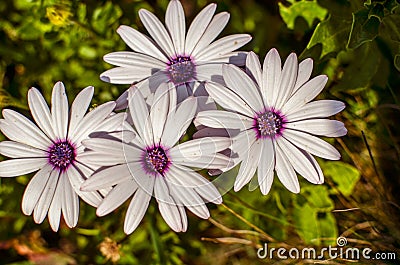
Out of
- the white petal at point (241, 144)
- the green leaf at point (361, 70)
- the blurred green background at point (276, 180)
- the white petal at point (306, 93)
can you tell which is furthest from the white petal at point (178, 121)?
the green leaf at point (361, 70)

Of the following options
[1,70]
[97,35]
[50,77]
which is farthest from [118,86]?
[1,70]

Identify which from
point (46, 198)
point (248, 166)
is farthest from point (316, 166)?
point (46, 198)

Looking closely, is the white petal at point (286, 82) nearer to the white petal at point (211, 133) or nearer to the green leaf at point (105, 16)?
the white petal at point (211, 133)

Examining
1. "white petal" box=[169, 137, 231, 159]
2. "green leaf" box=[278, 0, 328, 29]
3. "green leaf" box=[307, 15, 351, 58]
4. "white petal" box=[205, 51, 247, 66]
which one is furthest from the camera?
"green leaf" box=[278, 0, 328, 29]

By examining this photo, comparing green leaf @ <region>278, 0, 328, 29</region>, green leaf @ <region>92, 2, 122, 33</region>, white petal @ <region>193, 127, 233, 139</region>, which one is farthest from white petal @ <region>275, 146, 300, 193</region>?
green leaf @ <region>92, 2, 122, 33</region>

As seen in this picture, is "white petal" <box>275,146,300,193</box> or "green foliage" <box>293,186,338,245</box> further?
"green foliage" <box>293,186,338,245</box>

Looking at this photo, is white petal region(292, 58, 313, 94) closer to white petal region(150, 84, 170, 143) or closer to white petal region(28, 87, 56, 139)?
white petal region(150, 84, 170, 143)

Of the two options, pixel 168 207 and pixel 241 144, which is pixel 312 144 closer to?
pixel 241 144
